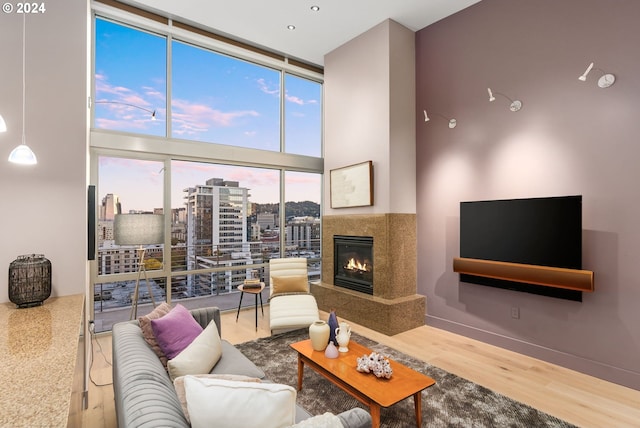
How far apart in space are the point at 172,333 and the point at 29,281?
1052 millimetres

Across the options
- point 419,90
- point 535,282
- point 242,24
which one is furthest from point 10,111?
point 535,282

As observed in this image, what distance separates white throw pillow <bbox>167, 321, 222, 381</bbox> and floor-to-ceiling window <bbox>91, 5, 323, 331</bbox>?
175 centimetres

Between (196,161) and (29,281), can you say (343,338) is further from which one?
(196,161)

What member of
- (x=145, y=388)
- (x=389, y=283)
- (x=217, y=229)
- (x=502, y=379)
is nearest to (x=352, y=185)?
(x=389, y=283)

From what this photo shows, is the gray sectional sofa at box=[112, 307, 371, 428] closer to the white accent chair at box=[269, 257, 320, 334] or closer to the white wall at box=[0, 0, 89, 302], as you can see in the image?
the white wall at box=[0, 0, 89, 302]

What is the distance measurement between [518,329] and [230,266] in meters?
3.65

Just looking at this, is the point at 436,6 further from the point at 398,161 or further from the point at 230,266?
the point at 230,266

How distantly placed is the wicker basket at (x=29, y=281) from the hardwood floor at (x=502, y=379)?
911 mm

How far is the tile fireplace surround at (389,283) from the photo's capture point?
156 inches

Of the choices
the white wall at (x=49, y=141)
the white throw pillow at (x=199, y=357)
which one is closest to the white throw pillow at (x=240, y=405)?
the white throw pillow at (x=199, y=357)

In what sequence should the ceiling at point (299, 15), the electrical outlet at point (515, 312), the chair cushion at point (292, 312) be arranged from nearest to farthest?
the electrical outlet at point (515, 312), the chair cushion at point (292, 312), the ceiling at point (299, 15)

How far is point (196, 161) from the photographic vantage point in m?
4.51

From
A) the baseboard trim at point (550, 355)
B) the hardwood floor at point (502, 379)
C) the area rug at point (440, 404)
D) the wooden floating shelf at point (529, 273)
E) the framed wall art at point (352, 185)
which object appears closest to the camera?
the area rug at point (440, 404)

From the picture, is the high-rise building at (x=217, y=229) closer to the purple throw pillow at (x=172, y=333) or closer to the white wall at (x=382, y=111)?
the white wall at (x=382, y=111)
